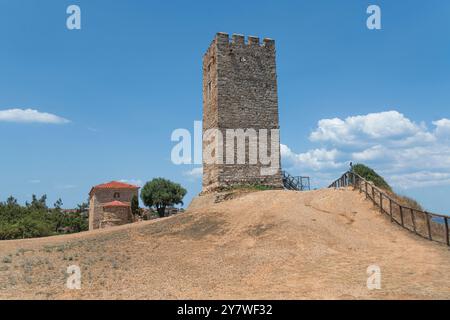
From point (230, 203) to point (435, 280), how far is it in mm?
11294

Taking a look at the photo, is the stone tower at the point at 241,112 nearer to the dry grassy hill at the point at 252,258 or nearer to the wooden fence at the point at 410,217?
the dry grassy hill at the point at 252,258

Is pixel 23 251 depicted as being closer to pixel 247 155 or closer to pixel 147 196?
pixel 247 155

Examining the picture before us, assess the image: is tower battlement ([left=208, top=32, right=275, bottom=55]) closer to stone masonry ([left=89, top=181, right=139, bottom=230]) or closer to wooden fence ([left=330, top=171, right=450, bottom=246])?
wooden fence ([left=330, top=171, right=450, bottom=246])

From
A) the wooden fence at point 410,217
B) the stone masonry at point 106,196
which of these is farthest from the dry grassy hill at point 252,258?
the stone masonry at point 106,196

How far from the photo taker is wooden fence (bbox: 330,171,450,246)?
42.8 ft

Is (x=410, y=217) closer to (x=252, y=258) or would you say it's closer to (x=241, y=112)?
(x=252, y=258)

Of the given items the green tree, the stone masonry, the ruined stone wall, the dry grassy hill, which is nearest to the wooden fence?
the dry grassy hill

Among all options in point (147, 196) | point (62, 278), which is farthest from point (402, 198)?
point (147, 196)

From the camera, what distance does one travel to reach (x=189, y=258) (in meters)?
11.7

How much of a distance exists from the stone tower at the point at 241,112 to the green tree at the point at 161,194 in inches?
1160

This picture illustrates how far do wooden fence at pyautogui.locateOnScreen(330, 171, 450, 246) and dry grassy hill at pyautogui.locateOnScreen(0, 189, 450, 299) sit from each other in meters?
0.46

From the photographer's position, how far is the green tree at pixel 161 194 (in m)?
51.9

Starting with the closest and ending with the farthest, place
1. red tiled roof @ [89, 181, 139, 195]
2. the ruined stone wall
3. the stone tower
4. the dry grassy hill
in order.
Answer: the dry grassy hill, the stone tower, the ruined stone wall, red tiled roof @ [89, 181, 139, 195]

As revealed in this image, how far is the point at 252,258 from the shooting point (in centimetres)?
1102
